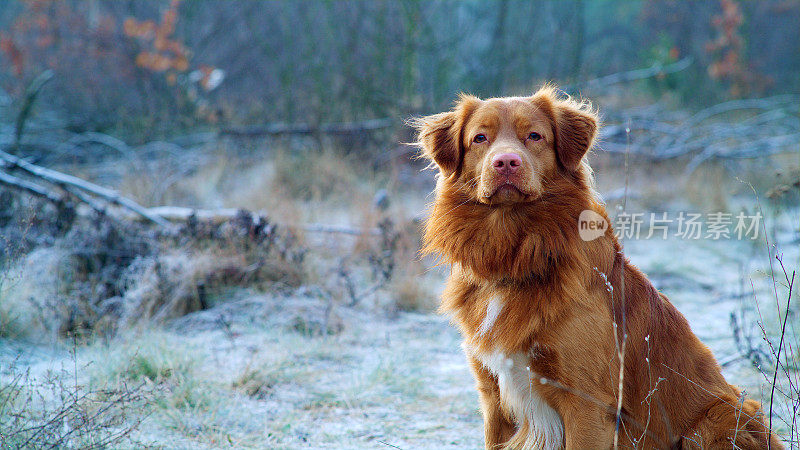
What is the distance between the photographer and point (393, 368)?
13.1ft

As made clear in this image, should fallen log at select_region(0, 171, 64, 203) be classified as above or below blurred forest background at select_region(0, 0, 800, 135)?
below

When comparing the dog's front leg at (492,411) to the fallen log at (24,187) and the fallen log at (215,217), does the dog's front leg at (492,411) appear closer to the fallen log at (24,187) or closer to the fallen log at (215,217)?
the fallen log at (215,217)

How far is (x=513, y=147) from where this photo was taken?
2.61 m

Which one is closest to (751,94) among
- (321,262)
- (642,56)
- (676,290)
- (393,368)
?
(642,56)

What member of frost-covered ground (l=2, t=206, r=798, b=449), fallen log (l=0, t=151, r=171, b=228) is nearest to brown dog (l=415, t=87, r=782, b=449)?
frost-covered ground (l=2, t=206, r=798, b=449)

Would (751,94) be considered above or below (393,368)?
above

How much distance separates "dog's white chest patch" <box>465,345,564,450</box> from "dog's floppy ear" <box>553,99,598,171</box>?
0.91 meters

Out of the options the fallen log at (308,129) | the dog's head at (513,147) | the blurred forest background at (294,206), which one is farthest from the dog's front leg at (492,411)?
the fallen log at (308,129)

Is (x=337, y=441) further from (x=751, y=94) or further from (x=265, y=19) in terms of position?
(x=751, y=94)

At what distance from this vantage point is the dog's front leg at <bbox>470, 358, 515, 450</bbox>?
263cm

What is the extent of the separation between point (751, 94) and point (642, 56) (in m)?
2.76

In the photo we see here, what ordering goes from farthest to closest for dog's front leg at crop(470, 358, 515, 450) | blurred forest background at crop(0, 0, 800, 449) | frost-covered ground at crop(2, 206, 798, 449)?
blurred forest background at crop(0, 0, 800, 449), frost-covered ground at crop(2, 206, 798, 449), dog's front leg at crop(470, 358, 515, 450)

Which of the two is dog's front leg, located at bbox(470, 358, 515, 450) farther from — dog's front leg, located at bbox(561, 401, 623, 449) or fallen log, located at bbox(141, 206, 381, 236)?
fallen log, located at bbox(141, 206, 381, 236)

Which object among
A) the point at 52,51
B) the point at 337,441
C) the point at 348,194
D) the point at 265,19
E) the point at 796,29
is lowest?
the point at 337,441
